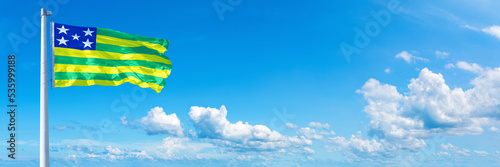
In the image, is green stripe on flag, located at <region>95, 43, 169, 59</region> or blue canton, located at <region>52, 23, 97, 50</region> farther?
green stripe on flag, located at <region>95, 43, 169, 59</region>

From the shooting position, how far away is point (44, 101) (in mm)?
21703

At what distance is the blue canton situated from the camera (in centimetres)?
2355

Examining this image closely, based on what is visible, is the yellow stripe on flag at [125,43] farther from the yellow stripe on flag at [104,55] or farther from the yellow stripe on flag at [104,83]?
the yellow stripe on flag at [104,83]

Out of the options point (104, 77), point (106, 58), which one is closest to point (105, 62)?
point (106, 58)

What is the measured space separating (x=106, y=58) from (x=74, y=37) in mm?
2038

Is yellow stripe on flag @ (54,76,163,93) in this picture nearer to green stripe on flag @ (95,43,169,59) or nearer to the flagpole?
the flagpole

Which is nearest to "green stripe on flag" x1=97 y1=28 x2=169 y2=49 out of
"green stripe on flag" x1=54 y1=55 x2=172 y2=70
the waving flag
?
the waving flag

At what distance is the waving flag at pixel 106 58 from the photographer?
2361cm

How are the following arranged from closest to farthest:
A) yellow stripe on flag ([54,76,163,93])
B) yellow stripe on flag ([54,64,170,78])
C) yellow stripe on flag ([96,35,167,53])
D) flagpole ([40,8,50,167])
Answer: flagpole ([40,8,50,167]) → yellow stripe on flag ([54,76,163,93]) → yellow stripe on flag ([54,64,170,78]) → yellow stripe on flag ([96,35,167,53])

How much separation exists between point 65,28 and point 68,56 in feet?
4.83

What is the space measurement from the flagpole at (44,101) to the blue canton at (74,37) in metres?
1.19

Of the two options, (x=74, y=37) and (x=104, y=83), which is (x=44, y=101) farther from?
(x=74, y=37)

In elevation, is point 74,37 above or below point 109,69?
above

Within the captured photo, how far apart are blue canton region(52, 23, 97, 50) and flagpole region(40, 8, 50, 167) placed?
3.91 feet
